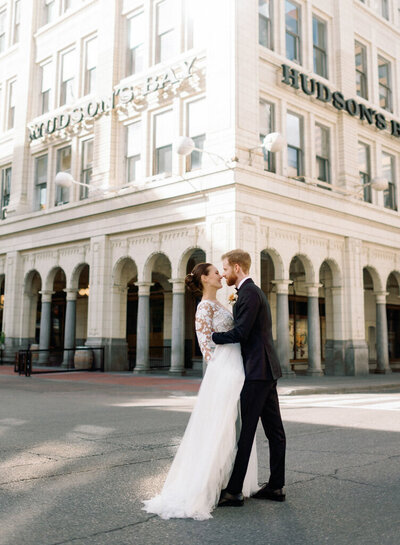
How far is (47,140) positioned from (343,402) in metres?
20.1

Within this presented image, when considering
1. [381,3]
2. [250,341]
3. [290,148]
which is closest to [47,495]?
[250,341]

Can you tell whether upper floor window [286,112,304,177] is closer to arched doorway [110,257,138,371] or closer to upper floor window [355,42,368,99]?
upper floor window [355,42,368,99]

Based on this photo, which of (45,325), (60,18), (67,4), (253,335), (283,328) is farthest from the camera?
(67,4)

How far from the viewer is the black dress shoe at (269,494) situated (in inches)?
182

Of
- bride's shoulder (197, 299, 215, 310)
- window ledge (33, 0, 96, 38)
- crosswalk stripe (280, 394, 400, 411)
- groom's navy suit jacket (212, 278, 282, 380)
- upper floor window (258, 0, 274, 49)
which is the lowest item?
crosswalk stripe (280, 394, 400, 411)

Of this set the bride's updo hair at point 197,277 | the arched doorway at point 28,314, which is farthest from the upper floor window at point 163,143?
the bride's updo hair at point 197,277

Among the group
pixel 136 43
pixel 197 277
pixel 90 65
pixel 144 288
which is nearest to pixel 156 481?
pixel 197 277

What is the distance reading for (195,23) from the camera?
21516mm

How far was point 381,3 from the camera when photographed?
27531 millimetres

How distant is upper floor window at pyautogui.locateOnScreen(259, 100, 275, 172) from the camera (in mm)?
20594

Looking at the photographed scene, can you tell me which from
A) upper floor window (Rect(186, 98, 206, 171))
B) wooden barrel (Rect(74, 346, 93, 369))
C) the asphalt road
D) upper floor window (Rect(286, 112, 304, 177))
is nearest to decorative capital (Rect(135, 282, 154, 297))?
wooden barrel (Rect(74, 346, 93, 369))

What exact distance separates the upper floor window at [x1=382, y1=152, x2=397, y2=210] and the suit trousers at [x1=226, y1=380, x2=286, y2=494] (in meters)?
22.9

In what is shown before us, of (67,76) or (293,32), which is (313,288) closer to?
(293,32)

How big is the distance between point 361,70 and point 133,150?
1124 cm
